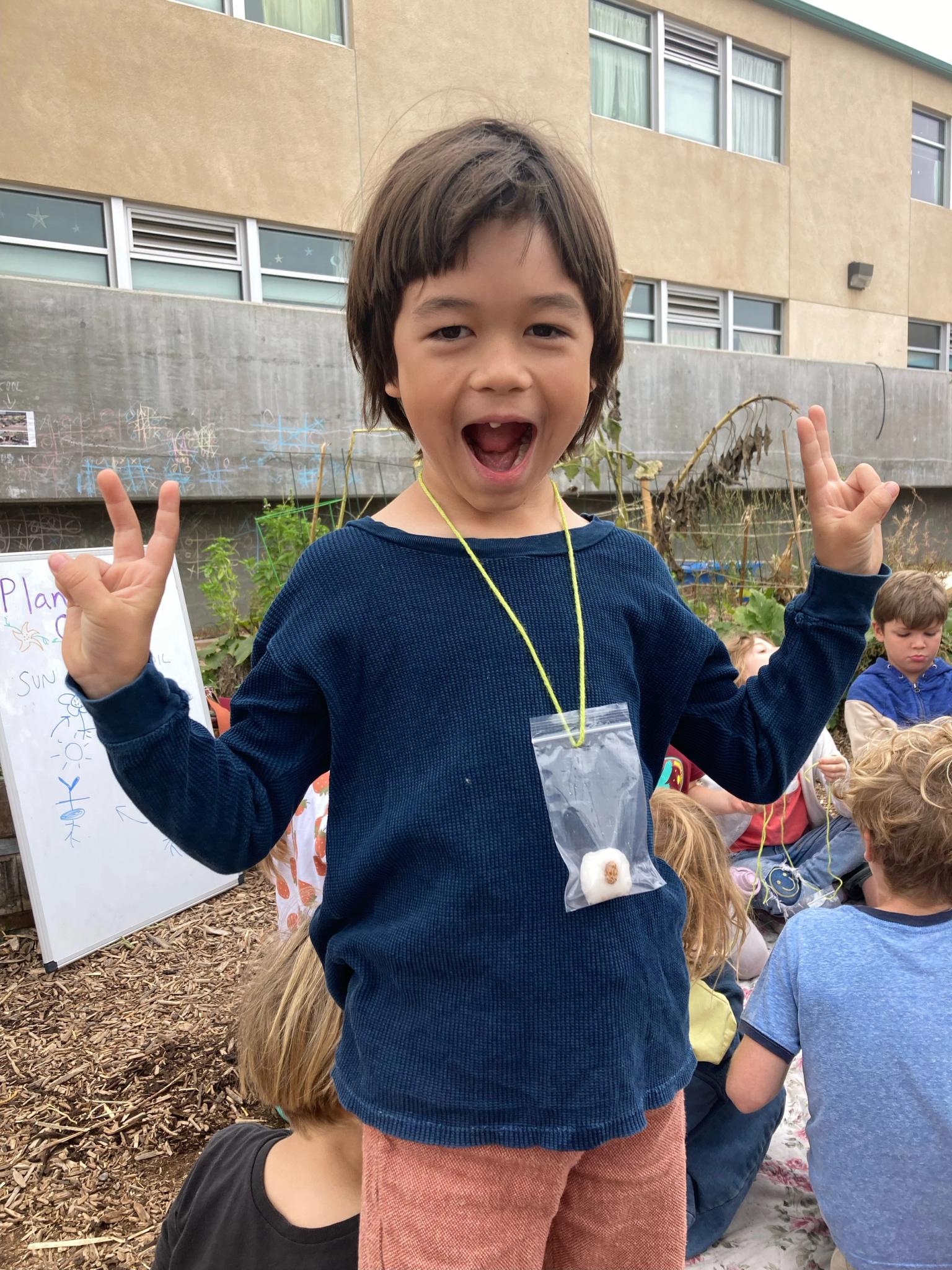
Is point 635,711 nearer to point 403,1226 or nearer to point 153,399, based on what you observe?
point 403,1226

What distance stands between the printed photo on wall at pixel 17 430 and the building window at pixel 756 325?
7.98 m

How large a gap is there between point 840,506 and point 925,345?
568 inches

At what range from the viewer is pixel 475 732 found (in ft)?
3.24

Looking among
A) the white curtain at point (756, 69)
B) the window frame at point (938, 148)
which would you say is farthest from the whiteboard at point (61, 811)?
the window frame at point (938, 148)

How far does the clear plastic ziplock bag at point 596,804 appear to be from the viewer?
968 mm

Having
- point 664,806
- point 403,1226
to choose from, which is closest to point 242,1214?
point 403,1226

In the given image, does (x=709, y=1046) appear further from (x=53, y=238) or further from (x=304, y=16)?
(x=304, y=16)

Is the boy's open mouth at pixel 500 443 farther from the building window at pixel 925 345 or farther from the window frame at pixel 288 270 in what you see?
the building window at pixel 925 345

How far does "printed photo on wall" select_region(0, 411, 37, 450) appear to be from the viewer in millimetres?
6602

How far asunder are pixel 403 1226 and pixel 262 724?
0.54m

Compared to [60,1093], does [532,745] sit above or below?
above

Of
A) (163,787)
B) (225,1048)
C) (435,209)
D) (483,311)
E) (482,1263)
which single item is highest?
(435,209)

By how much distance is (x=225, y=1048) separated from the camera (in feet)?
9.05

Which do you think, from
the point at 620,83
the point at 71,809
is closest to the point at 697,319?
the point at 620,83
